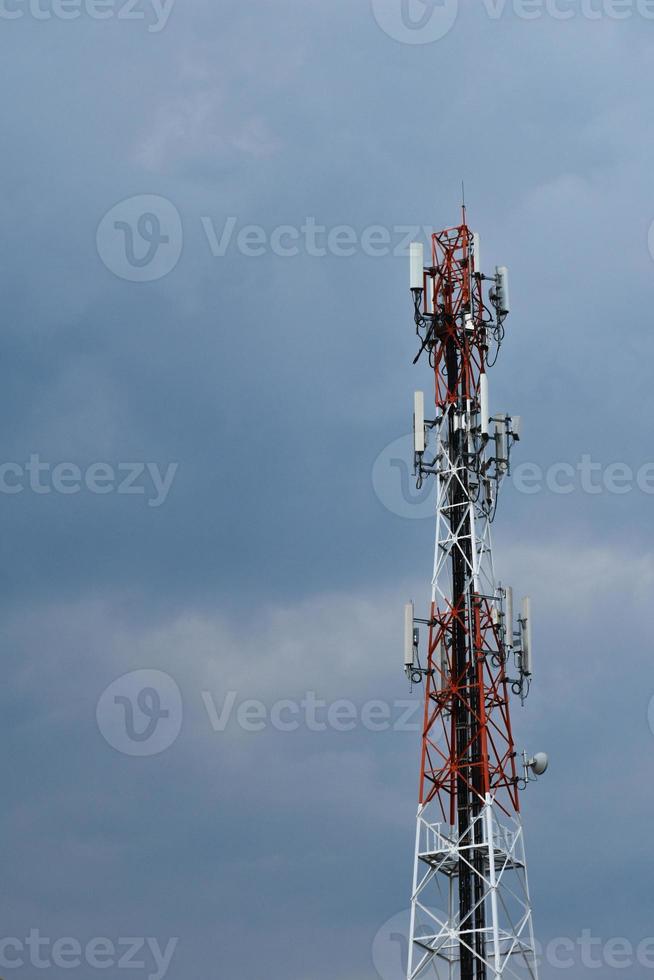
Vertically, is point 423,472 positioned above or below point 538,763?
above

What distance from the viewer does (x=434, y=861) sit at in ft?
243

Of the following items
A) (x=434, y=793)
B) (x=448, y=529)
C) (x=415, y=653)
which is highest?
(x=448, y=529)

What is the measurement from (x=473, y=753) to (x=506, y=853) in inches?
172

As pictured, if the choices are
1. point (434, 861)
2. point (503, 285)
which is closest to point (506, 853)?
point (434, 861)

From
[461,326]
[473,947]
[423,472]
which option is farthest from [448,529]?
[473,947]

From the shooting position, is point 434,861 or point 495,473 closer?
point 434,861

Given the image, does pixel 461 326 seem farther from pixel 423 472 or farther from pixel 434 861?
pixel 434 861

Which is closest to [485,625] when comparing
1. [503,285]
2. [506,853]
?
[506,853]

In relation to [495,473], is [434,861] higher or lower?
lower

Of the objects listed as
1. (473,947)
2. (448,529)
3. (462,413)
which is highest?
(462,413)

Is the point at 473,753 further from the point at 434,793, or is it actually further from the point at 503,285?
the point at 503,285

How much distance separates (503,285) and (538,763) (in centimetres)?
2136

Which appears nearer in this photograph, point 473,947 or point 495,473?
point 473,947

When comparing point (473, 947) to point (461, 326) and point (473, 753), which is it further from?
point (461, 326)
